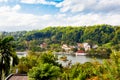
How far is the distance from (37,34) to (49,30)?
10.6 meters

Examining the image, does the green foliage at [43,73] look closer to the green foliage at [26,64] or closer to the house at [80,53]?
the green foliage at [26,64]

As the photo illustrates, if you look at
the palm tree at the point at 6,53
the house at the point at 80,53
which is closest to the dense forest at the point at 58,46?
the palm tree at the point at 6,53

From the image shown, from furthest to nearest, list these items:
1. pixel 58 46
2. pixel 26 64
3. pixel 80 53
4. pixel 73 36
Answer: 1. pixel 73 36
2. pixel 58 46
3. pixel 80 53
4. pixel 26 64

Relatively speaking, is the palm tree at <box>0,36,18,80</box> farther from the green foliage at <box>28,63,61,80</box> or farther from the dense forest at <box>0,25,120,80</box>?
the green foliage at <box>28,63,61,80</box>

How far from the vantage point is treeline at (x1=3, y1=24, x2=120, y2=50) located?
5753 inches

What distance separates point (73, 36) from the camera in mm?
165250

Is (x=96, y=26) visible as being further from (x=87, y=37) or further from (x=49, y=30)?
(x=49, y=30)

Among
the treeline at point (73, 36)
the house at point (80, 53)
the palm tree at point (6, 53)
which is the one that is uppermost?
the treeline at point (73, 36)

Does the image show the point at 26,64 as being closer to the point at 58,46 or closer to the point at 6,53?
the point at 6,53

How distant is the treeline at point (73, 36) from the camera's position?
146125 mm

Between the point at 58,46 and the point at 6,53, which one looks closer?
the point at 6,53

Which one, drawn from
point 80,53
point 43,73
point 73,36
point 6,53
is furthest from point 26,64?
point 73,36

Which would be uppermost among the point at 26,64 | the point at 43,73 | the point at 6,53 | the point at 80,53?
the point at 6,53

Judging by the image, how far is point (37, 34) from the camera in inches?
6959
